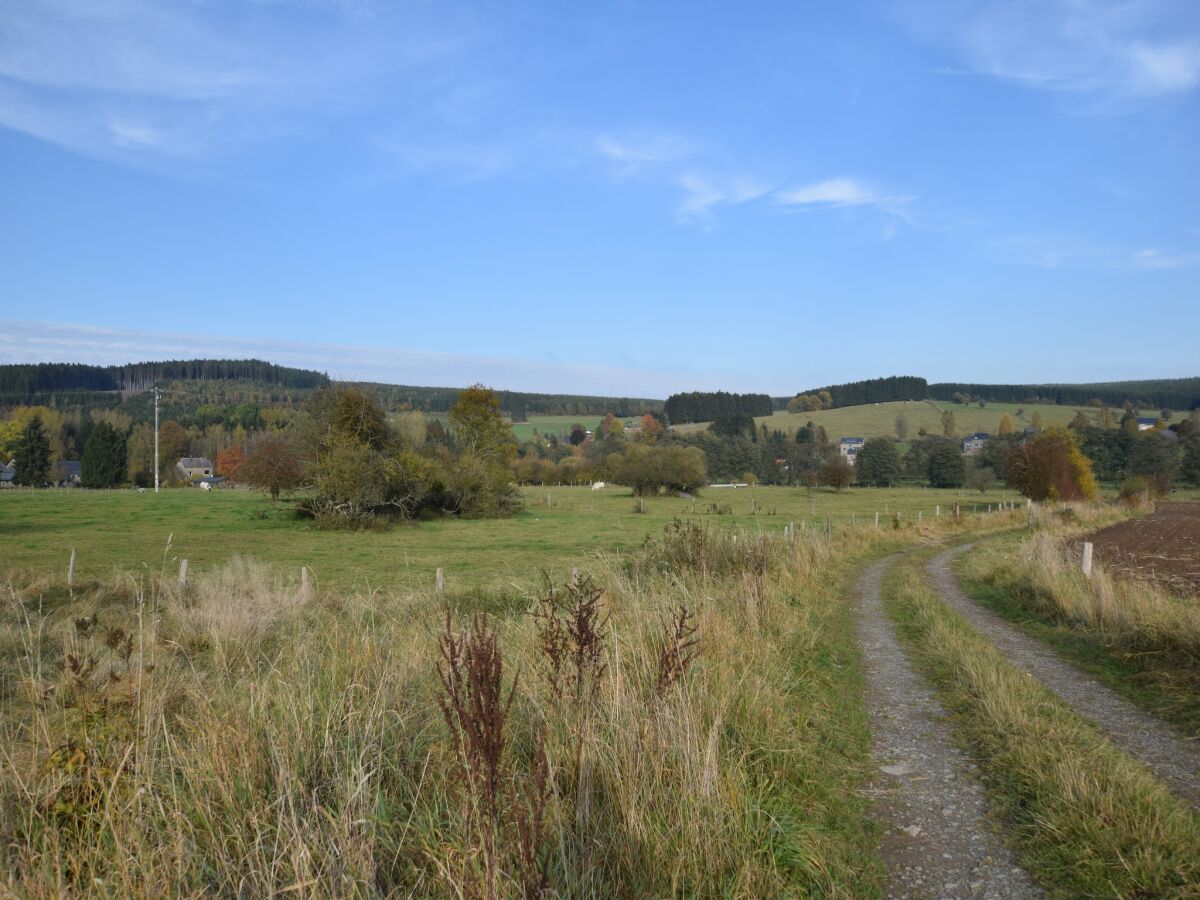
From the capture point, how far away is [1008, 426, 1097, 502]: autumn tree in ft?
165

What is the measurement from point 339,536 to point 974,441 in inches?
4262

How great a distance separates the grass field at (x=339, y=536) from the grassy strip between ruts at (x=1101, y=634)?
21.6 feet

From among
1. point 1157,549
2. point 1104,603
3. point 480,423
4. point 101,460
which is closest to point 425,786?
point 1104,603

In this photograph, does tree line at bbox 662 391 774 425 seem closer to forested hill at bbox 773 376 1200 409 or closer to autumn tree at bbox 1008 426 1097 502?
forested hill at bbox 773 376 1200 409

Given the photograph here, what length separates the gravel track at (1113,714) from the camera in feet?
17.5

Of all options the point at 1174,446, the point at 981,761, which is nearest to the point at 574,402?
the point at 1174,446

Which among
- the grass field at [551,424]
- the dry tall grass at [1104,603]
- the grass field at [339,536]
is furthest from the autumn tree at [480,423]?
the grass field at [551,424]

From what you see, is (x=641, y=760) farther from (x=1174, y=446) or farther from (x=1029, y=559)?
(x=1174, y=446)

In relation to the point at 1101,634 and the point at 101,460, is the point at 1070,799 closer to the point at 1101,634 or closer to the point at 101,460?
the point at 1101,634

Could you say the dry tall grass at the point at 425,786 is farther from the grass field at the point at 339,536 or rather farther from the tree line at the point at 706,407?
the tree line at the point at 706,407

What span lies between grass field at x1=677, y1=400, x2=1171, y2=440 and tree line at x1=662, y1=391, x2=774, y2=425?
6166 mm

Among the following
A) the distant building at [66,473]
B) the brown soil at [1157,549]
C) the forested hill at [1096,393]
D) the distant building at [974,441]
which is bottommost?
the distant building at [66,473]

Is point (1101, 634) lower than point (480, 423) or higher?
lower

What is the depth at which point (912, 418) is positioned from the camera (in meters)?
142
